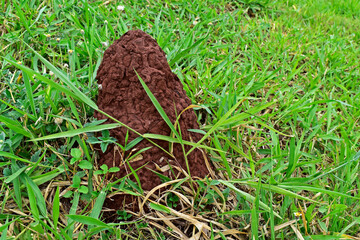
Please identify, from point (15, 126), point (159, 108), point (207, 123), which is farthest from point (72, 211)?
point (207, 123)

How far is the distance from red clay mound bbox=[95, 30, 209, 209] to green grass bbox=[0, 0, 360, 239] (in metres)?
0.08

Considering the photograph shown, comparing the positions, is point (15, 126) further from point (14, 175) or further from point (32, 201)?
point (32, 201)

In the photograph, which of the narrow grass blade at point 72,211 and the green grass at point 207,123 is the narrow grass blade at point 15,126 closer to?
the green grass at point 207,123

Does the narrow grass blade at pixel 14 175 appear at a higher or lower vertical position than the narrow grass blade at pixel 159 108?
lower

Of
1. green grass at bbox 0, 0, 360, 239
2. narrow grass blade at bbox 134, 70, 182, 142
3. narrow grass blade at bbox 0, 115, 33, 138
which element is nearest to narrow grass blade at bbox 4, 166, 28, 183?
green grass at bbox 0, 0, 360, 239

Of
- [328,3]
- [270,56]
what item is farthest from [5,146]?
[328,3]

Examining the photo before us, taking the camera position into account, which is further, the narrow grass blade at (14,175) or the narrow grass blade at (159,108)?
the narrow grass blade at (159,108)

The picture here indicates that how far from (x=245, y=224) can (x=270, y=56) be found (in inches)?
67.1

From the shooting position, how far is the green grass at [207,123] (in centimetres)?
Answer: 145

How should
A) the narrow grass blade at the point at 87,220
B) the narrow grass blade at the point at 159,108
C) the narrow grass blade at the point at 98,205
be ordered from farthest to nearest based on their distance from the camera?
the narrow grass blade at the point at 159,108, the narrow grass blade at the point at 98,205, the narrow grass blade at the point at 87,220

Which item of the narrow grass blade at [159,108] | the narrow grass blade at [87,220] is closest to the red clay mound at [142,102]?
the narrow grass blade at [159,108]

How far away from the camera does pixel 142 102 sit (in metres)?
1.62

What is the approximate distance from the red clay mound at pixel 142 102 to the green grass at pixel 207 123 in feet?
0.25

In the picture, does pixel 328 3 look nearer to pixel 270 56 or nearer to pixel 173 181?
pixel 270 56
